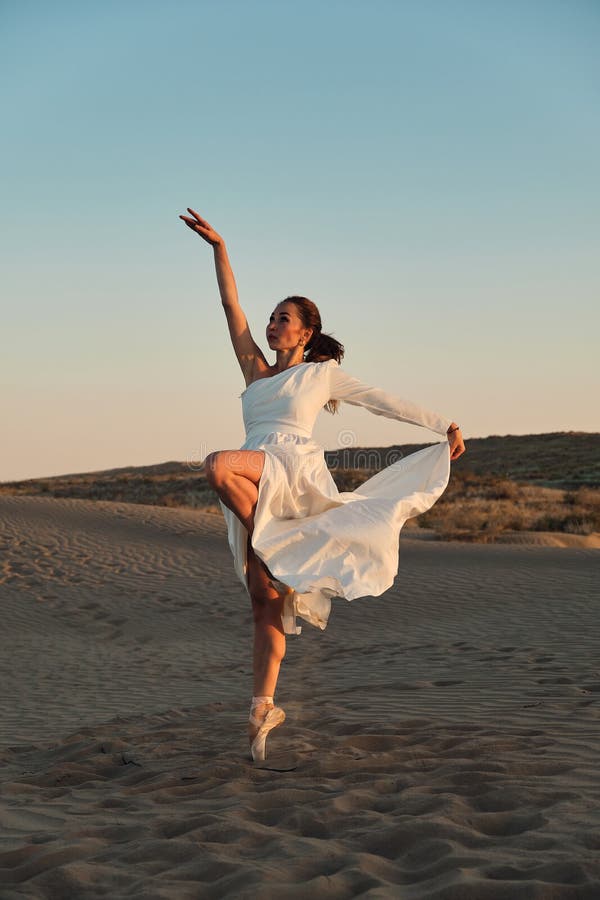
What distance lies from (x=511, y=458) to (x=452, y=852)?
6259cm

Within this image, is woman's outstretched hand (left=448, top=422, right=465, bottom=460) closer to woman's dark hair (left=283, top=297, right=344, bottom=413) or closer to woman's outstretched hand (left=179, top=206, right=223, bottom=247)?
woman's dark hair (left=283, top=297, right=344, bottom=413)

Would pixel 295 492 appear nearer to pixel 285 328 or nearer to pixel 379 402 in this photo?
pixel 379 402

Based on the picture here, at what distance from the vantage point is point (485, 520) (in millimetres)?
26016

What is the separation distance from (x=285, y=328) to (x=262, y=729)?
227 centimetres

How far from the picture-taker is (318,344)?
552 cm

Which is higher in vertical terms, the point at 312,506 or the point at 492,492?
the point at 492,492

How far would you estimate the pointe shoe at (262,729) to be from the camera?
482cm

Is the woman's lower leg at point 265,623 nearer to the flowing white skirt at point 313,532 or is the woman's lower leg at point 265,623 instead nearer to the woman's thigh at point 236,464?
the flowing white skirt at point 313,532

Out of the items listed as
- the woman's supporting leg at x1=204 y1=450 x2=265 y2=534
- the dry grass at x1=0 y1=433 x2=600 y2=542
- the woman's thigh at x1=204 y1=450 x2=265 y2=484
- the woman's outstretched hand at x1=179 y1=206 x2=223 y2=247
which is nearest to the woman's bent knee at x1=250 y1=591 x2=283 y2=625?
the woman's supporting leg at x1=204 y1=450 x2=265 y2=534

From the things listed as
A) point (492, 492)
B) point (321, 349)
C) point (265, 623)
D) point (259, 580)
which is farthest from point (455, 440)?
point (492, 492)

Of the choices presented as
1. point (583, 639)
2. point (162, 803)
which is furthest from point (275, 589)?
point (583, 639)

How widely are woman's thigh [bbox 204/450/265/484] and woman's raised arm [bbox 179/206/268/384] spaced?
78cm

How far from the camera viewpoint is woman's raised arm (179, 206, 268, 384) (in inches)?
213

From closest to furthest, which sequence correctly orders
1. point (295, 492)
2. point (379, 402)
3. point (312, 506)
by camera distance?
point (295, 492), point (312, 506), point (379, 402)
